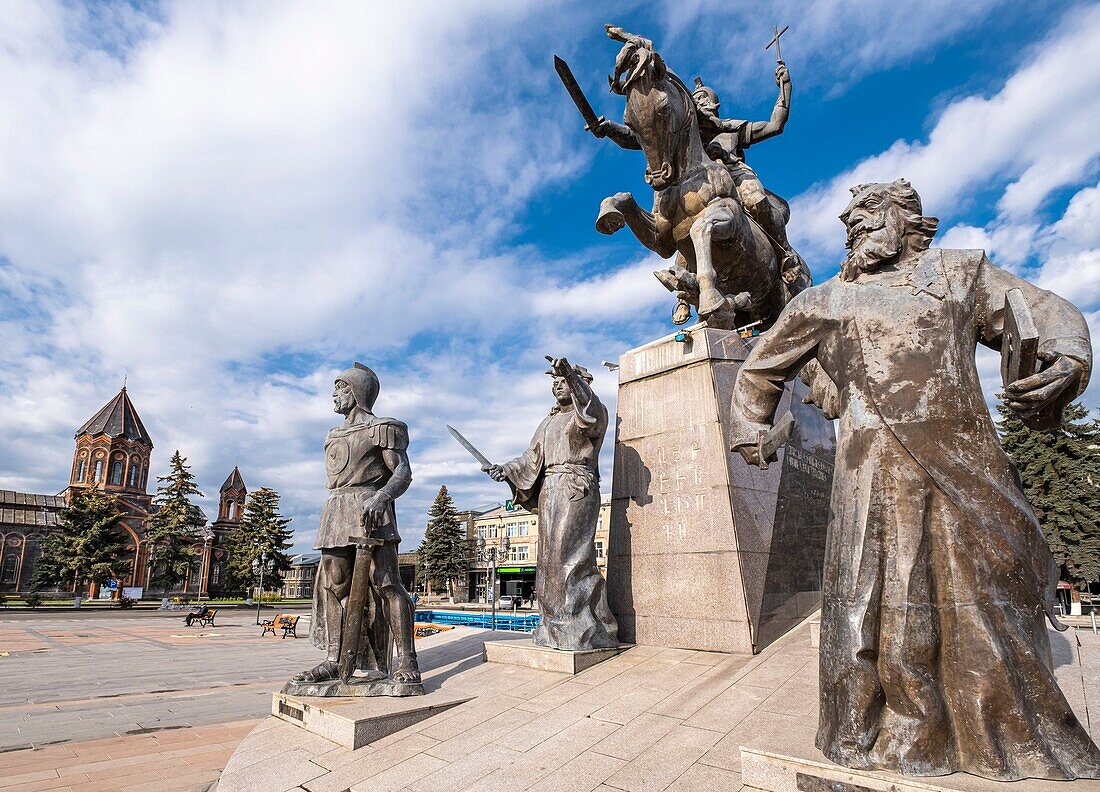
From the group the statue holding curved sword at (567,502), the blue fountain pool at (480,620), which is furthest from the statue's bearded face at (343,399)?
the blue fountain pool at (480,620)

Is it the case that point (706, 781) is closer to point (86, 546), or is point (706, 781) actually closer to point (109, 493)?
point (86, 546)

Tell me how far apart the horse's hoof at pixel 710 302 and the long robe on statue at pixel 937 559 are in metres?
3.97

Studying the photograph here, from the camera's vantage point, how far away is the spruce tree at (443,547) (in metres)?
52.8

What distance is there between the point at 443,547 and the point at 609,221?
1925 inches

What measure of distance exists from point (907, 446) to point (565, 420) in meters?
3.87

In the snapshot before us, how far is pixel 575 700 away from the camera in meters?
4.62

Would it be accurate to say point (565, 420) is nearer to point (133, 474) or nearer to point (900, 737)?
point (900, 737)

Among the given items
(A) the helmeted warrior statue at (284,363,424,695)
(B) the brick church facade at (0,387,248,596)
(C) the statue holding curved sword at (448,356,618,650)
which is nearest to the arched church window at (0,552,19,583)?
(B) the brick church facade at (0,387,248,596)

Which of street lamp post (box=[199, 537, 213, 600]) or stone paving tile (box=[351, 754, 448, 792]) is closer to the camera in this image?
stone paving tile (box=[351, 754, 448, 792])

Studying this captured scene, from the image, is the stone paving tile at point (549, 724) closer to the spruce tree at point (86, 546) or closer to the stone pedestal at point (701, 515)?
the stone pedestal at point (701, 515)

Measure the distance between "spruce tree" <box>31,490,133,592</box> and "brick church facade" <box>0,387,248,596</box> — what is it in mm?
20014

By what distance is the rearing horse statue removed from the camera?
6.73 meters

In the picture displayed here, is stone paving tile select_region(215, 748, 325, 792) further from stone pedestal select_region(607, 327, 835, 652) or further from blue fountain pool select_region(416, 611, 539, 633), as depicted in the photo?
blue fountain pool select_region(416, 611, 539, 633)

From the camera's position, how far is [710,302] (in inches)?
276
